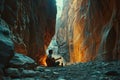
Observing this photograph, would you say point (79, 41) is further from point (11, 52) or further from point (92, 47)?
point (11, 52)

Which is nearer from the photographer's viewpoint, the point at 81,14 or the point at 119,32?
the point at 119,32

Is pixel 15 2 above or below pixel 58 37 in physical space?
below

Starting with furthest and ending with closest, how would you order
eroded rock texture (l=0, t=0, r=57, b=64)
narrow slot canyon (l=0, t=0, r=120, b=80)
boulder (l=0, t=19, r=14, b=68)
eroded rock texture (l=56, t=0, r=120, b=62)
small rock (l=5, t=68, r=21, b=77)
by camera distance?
1. eroded rock texture (l=56, t=0, r=120, b=62)
2. eroded rock texture (l=0, t=0, r=57, b=64)
3. narrow slot canyon (l=0, t=0, r=120, b=80)
4. small rock (l=5, t=68, r=21, b=77)
5. boulder (l=0, t=19, r=14, b=68)

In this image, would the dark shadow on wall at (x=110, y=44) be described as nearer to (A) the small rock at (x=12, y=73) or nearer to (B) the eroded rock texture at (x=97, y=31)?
(B) the eroded rock texture at (x=97, y=31)

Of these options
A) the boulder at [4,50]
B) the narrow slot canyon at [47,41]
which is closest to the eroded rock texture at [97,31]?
the narrow slot canyon at [47,41]

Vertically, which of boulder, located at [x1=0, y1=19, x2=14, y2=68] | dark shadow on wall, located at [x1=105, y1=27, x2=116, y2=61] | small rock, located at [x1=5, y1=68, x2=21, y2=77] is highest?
dark shadow on wall, located at [x1=105, y1=27, x2=116, y2=61]

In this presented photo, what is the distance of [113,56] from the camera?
640 inches

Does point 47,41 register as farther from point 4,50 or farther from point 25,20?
point 4,50

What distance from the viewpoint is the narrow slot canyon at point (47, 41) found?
20.8ft

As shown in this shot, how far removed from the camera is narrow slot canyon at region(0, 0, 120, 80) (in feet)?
20.8

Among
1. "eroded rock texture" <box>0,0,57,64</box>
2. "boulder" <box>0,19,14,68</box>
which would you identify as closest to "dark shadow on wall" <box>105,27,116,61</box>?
"eroded rock texture" <box>0,0,57,64</box>

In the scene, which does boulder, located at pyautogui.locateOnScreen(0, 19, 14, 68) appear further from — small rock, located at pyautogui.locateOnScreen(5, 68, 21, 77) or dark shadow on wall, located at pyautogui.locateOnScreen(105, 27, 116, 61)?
dark shadow on wall, located at pyautogui.locateOnScreen(105, 27, 116, 61)

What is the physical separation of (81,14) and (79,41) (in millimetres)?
3625

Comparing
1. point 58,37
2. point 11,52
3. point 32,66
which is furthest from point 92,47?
point 58,37
